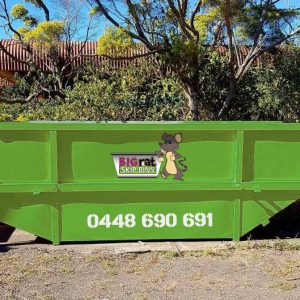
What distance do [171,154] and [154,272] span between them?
1252mm

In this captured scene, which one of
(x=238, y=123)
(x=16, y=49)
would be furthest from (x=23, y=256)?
(x=16, y=49)

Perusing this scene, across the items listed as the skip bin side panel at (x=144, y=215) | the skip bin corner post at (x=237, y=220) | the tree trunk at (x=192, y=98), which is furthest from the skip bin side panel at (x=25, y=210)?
the tree trunk at (x=192, y=98)

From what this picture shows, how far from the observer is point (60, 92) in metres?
12.4

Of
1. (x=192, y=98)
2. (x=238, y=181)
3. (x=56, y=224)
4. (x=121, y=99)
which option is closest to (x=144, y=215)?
(x=56, y=224)

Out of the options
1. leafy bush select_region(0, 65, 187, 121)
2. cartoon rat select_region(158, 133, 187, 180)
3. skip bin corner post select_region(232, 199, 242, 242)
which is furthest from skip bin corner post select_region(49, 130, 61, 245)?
leafy bush select_region(0, 65, 187, 121)

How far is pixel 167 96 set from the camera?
32.0 ft

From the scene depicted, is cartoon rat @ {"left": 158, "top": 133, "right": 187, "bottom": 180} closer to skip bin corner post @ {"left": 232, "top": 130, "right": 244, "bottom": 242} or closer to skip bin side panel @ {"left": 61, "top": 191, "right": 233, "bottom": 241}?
skip bin side panel @ {"left": 61, "top": 191, "right": 233, "bottom": 241}

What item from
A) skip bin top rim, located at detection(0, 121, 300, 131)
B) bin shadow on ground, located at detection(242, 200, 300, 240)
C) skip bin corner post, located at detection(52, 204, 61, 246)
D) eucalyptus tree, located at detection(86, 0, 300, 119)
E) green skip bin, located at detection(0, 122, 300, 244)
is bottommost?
bin shadow on ground, located at detection(242, 200, 300, 240)

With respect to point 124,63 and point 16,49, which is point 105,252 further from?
point 16,49

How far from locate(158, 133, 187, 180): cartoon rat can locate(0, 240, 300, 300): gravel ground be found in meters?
0.82

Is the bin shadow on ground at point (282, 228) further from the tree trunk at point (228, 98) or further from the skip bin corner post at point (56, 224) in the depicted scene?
the tree trunk at point (228, 98)

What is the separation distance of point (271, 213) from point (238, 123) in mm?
1044

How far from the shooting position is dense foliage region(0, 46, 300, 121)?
929 cm

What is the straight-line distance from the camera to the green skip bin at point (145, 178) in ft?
15.4
